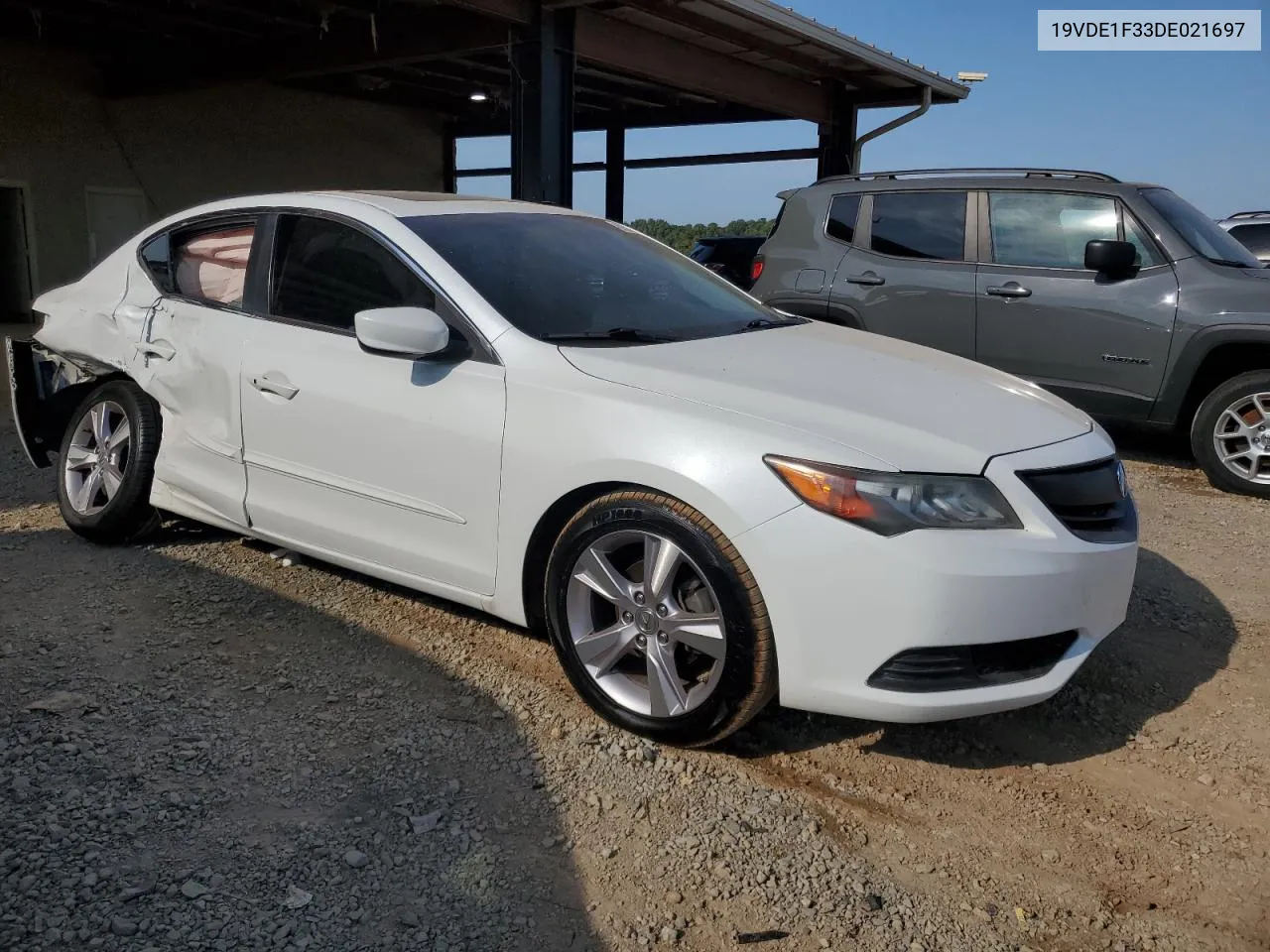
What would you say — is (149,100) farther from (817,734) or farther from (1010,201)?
(817,734)

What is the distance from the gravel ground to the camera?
7.67 ft

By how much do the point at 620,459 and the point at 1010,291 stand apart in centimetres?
487

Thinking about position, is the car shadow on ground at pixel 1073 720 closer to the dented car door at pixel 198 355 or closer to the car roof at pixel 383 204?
the car roof at pixel 383 204

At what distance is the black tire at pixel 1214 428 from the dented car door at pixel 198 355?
540cm

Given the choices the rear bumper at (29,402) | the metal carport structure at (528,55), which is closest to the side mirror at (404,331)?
the rear bumper at (29,402)

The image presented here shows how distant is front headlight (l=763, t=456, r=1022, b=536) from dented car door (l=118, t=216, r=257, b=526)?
2321 millimetres

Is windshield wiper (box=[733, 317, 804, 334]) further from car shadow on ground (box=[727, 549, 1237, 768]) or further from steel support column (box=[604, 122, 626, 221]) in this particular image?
steel support column (box=[604, 122, 626, 221])

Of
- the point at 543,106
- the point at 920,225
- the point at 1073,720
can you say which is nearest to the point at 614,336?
the point at 1073,720

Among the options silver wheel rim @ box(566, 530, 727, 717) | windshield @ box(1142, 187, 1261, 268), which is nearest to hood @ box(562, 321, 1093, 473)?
silver wheel rim @ box(566, 530, 727, 717)

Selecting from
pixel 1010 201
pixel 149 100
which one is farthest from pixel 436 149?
pixel 1010 201

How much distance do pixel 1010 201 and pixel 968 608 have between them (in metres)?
5.26

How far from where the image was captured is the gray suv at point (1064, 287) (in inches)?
249

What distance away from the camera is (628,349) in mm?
3355

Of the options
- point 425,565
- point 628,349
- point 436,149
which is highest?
point 436,149
